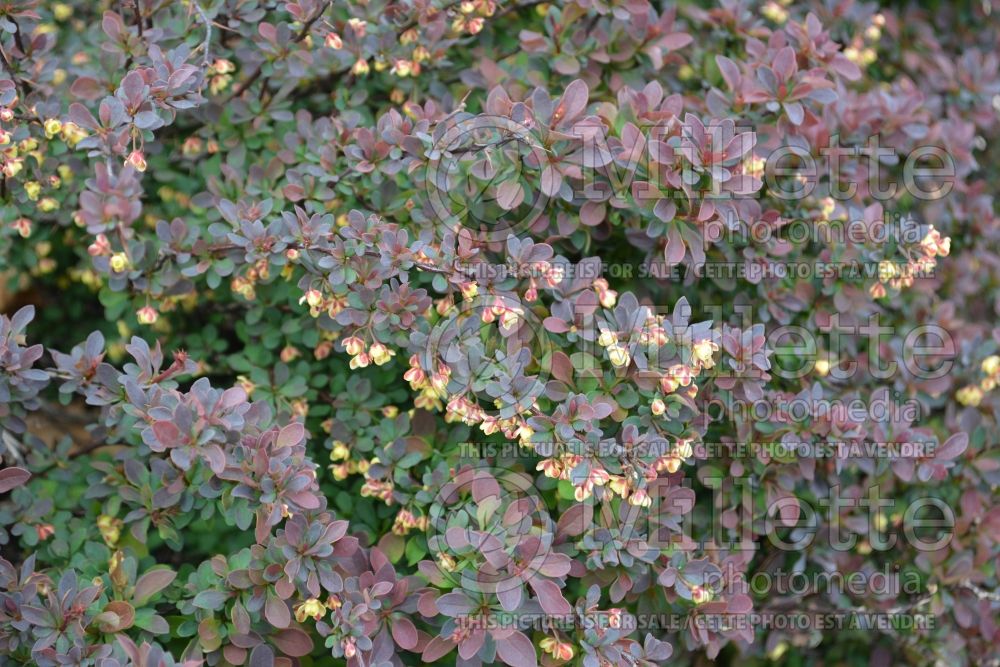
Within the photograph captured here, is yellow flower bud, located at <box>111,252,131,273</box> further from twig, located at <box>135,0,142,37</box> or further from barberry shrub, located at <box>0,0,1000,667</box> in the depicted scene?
twig, located at <box>135,0,142,37</box>

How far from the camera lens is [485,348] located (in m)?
1.74

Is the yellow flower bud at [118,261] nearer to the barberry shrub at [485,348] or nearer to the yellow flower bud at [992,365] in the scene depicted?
the barberry shrub at [485,348]

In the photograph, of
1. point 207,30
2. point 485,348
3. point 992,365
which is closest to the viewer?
point 485,348

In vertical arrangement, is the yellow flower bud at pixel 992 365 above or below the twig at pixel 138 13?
below

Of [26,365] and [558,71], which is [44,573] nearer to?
[26,365]

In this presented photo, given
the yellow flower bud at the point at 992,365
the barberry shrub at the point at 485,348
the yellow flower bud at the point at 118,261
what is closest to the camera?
the barberry shrub at the point at 485,348

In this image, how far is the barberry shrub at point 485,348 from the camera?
5.37 feet

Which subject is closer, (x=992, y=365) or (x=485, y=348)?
(x=485, y=348)

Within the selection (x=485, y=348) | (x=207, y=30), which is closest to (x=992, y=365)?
(x=485, y=348)

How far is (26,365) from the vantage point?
5.62 feet

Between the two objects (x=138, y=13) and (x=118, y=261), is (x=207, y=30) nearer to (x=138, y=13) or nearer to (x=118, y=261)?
(x=138, y=13)

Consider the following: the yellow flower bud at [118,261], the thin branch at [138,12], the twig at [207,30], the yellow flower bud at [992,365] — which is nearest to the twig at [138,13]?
the thin branch at [138,12]

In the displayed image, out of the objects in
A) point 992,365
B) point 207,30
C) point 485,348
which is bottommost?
point 992,365

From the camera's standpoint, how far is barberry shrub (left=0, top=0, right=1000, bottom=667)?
1.64m
